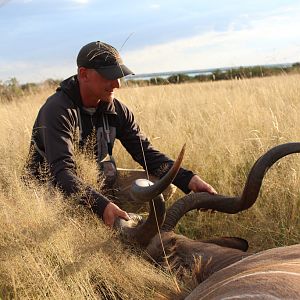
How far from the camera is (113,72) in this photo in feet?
16.8

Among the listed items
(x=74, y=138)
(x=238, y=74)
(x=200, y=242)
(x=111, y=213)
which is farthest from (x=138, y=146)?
(x=238, y=74)

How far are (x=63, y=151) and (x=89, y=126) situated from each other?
655mm

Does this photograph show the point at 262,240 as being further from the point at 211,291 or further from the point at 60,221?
the point at 211,291

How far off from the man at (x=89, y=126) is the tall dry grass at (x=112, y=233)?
222 mm

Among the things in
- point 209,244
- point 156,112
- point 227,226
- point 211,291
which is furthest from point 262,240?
point 156,112

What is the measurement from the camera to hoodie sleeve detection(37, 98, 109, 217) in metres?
4.46

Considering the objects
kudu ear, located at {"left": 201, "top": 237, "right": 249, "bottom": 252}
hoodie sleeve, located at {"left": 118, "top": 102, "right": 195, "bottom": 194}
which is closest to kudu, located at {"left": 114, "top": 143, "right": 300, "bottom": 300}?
kudu ear, located at {"left": 201, "top": 237, "right": 249, "bottom": 252}

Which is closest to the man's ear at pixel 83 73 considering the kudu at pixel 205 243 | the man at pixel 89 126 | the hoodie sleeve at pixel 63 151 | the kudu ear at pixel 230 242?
the man at pixel 89 126

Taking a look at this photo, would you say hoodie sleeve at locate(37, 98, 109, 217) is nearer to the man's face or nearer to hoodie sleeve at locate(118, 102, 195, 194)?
the man's face

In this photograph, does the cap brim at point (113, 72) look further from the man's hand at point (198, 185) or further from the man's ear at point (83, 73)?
the man's hand at point (198, 185)

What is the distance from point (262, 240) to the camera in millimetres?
Answer: 5133

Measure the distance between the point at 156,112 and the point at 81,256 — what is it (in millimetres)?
6286

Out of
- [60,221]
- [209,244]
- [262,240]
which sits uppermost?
[60,221]

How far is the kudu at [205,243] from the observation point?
304cm
